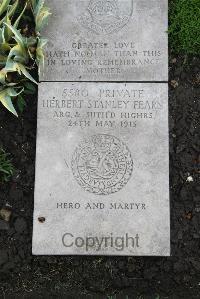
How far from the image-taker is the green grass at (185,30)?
4.46 meters

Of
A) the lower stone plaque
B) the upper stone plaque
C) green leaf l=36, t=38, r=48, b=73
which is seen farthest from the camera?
the upper stone plaque

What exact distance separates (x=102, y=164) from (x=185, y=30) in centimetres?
139

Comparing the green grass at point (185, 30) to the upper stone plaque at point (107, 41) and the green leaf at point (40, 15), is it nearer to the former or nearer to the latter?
the upper stone plaque at point (107, 41)

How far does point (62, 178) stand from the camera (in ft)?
13.5

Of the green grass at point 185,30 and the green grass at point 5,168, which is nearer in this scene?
the green grass at point 5,168

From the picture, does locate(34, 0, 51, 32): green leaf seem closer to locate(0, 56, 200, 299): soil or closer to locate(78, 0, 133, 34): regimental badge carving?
locate(78, 0, 133, 34): regimental badge carving

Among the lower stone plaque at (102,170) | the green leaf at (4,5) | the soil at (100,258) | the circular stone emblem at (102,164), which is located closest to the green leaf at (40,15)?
the green leaf at (4,5)

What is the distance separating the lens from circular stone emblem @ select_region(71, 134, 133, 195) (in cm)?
410

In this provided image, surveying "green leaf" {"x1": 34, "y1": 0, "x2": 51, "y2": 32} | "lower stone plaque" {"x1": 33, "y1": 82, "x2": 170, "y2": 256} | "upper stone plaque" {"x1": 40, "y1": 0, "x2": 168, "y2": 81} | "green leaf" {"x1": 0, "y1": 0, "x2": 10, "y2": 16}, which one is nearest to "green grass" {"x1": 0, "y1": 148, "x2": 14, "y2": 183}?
"lower stone plaque" {"x1": 33, "y1": 82, "x2": 170, "y2": 256}

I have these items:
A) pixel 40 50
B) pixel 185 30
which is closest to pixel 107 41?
pixel 40 50

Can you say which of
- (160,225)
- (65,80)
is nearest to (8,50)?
(65,80)

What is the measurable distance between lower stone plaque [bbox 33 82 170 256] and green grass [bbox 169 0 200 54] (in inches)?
18.8

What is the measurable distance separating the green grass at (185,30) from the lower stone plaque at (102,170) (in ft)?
1.57

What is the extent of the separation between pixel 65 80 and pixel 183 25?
1141 mm
